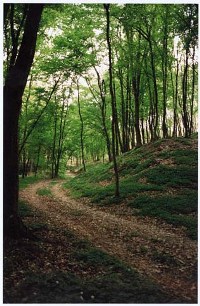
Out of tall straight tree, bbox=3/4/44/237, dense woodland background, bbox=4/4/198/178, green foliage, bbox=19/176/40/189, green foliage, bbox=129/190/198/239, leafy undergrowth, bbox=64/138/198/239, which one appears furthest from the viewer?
green foliage, bbox=19/176/40/189

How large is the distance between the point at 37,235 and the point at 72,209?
20.7 feet

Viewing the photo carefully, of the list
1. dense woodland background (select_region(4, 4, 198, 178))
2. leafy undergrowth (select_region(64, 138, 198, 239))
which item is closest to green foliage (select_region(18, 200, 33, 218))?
dense woodland background (select_region(4, 4, 198, 178))

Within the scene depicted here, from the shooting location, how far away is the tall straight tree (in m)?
8.92

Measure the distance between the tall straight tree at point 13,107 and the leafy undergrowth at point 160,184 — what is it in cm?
642

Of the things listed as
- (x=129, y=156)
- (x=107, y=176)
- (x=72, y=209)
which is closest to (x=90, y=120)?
(x=129, y=156)

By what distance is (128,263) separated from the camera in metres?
8.80

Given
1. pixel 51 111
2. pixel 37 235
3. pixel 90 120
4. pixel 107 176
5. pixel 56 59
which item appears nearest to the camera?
pixel 37 235

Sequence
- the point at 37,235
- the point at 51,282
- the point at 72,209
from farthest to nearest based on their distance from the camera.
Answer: the point at 72,209 < the point at 37,235 < the point at 51,282

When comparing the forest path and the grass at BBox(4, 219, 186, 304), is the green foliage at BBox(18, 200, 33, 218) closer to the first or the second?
the forest path

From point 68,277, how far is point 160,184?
Result: 36.1 feet

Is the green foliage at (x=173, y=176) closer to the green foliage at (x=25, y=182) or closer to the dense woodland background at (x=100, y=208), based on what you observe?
the dense woodland background at (x=100, y=208)

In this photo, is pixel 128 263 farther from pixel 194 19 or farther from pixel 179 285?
pixel 194 19

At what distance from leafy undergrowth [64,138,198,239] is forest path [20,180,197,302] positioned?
800 millimetres

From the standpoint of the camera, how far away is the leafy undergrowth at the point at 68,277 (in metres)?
7.00
